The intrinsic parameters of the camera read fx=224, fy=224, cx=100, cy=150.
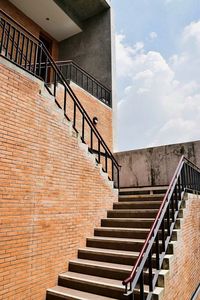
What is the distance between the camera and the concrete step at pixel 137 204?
5.16 m

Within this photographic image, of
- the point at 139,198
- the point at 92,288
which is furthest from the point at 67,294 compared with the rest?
the point at 139,198

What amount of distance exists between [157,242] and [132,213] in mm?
1748

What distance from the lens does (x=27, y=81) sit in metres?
4.05

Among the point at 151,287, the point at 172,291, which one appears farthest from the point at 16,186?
the point at 172,291

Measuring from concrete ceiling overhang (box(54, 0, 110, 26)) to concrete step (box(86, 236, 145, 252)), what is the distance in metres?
10.2

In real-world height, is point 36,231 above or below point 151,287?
above

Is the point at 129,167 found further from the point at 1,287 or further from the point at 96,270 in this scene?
the point at 1,287

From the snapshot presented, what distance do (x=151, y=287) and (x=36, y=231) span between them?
196cm

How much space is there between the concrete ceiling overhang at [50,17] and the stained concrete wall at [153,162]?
23.2 ft

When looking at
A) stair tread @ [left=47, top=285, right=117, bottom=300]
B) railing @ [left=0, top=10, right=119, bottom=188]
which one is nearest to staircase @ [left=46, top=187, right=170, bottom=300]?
stair tread @ [left=47, top=285, right=117, bottom=300]

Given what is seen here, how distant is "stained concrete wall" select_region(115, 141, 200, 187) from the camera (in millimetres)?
7539

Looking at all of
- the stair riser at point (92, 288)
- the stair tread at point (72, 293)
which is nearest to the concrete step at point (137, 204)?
the stair riser at point (92, 288)

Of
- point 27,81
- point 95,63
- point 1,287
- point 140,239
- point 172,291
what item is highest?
point 95,63

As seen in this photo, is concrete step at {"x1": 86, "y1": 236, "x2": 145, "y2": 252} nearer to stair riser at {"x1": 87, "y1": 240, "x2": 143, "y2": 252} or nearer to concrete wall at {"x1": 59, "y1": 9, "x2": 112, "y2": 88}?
stair riser at {"x1": 87, "y1": 240, "x2": 143, "y2": 252}
